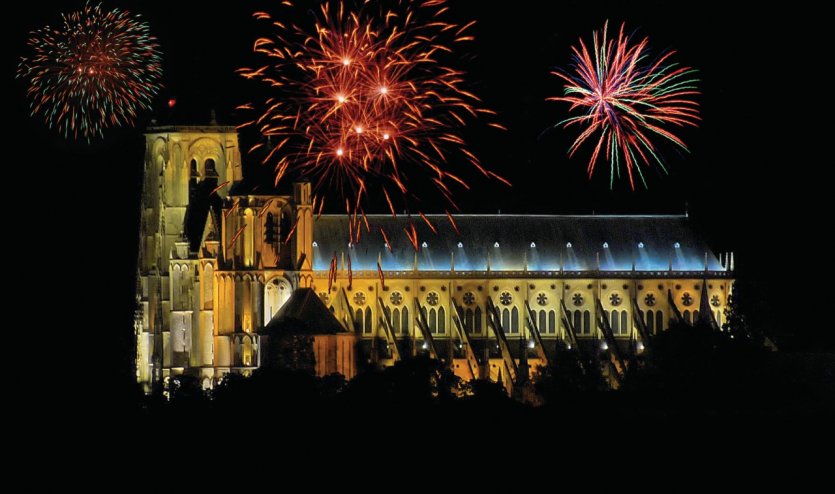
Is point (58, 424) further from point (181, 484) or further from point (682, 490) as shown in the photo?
point (682, 490)

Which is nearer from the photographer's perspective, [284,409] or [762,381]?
[284,409]

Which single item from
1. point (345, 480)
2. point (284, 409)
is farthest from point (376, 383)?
point (345, 480)

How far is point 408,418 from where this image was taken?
17500cm

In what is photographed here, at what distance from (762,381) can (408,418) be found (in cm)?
3343

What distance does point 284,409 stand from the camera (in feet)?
580

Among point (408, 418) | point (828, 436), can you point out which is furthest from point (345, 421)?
point (828, 436)

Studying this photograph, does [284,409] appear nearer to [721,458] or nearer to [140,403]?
[140,403]

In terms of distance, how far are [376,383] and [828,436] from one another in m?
28.0

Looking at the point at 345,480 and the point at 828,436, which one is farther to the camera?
the point at 828,436

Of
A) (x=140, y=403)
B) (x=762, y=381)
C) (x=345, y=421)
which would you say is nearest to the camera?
(x=345, y=421)

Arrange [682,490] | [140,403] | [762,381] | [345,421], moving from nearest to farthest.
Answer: [682,490], [345,421], [140,403], [762,381]

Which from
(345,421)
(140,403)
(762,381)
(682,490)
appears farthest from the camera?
(762,381)

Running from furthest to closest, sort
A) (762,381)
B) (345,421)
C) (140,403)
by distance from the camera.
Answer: (762,381) < (140,403) < (345,421)

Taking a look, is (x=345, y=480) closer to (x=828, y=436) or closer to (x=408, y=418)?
(x=408, y=418)
